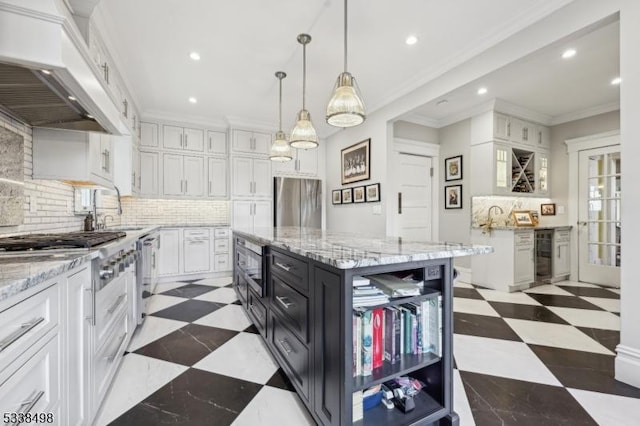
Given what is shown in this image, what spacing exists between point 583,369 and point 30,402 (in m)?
2.82

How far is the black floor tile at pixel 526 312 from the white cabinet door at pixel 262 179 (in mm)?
3728

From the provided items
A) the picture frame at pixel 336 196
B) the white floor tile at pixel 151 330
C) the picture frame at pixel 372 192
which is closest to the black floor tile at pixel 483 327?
the picture frame at pixel 372 192

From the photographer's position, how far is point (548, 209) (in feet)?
15.1

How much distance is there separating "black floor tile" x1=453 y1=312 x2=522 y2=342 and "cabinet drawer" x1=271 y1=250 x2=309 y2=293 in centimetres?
171

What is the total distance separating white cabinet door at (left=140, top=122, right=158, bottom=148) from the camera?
14.3 ft

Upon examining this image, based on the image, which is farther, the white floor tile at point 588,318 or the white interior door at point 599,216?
the white interior door at point 599,216

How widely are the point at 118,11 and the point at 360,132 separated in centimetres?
319

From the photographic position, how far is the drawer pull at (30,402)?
0.80 m

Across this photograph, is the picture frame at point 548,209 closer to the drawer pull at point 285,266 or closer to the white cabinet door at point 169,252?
Answer: the drawer pull at point 285,266

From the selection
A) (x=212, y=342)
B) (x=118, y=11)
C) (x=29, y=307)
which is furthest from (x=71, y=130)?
(x=212, y=342)

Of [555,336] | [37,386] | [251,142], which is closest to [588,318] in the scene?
[555,336]

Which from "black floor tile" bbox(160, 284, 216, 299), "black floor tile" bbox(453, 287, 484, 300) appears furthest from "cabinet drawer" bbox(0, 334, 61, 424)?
"black floor tile" bbox(453, 287, 484, 300)

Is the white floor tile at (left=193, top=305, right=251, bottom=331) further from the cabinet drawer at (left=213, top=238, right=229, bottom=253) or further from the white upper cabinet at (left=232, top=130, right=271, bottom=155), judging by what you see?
the white upper cabinet at (left=232, top=130, right=271, bottom=155)

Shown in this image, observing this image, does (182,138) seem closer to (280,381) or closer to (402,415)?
(280,381)
